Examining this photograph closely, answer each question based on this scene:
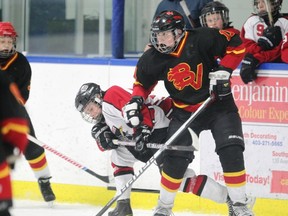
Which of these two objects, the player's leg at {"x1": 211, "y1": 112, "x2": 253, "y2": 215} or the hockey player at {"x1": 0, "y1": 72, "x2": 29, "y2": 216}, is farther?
the player's leg at {"x1": 211, "y1": 112, "x2": 253, "y2": 215}

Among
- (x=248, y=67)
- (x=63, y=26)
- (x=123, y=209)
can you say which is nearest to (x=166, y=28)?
(x=248, y=67)

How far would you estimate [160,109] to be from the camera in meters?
4.68

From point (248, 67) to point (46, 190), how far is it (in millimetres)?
1379

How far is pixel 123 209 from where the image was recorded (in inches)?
189

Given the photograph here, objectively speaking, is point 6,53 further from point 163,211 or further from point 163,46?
point 163,211

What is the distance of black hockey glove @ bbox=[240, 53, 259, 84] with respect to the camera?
477 cm

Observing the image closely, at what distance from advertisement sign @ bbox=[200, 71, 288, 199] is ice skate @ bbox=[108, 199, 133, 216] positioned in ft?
1.69

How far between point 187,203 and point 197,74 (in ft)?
3.09

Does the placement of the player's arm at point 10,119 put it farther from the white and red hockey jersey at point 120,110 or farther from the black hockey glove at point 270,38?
the black hockey glove at point 270,38

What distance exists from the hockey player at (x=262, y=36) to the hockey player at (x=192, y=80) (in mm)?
426

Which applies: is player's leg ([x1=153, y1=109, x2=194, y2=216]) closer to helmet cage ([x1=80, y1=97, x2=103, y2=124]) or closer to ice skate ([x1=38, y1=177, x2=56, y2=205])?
helmet cage ([x1=80, y1=97, x2=103, y2=124])

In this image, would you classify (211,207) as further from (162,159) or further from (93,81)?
(93,81)

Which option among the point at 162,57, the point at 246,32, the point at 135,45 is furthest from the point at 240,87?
the point at 135,45

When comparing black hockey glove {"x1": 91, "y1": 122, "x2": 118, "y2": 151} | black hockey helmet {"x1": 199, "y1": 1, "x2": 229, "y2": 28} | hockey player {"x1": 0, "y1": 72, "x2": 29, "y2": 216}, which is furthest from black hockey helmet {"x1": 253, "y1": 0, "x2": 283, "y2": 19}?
hockey player {"x1": 0, "y1": 72, "x2": 29, "y2": 216}
